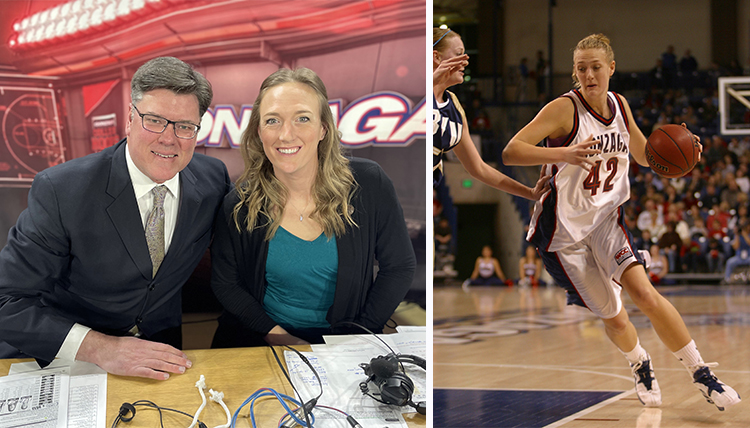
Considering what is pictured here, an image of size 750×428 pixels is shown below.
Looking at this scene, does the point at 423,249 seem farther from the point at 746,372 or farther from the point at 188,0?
the point at 746,372

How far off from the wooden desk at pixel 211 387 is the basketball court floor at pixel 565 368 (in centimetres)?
126

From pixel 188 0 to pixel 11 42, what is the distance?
734mm

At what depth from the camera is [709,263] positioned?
301 inches

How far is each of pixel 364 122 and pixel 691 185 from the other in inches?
224

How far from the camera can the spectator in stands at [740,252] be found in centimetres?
782

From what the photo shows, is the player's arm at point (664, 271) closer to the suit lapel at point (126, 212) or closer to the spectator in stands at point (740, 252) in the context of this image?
the spectator in stands at point (740, 252)

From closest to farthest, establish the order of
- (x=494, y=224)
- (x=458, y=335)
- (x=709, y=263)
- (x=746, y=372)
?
1. (x=746, y=372)
2. (x=458, y=335)
3. (x=709, y=263)
4. (x=494, y=224)

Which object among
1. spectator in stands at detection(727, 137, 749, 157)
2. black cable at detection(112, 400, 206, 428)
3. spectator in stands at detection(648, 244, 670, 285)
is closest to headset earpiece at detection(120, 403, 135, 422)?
black cable at detection(112, 400, 206, 428)

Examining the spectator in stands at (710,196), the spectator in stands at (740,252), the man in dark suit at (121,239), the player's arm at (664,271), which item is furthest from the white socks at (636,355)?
the spectator in stands at (740,252)

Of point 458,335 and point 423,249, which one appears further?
point 458,335

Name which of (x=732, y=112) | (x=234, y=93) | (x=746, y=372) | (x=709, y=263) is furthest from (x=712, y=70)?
(x=234, y=93)

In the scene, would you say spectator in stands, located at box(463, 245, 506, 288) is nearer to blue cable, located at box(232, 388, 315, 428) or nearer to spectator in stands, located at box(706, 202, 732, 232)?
spectator in stands, located at box(706, 202, 732, 232)

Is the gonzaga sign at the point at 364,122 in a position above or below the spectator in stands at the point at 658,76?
below

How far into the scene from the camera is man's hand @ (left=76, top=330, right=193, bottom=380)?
189cm
